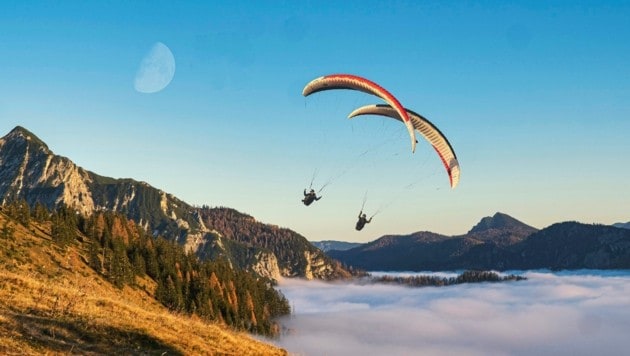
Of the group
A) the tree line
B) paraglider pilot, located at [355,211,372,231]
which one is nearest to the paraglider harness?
paraglider pilot, located at [355,211,372,231]

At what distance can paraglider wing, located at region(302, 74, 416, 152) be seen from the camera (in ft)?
120

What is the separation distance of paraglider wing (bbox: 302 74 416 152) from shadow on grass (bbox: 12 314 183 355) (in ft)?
79.8

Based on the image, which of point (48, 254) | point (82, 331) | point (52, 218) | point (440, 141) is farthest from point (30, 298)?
point (52, 218)

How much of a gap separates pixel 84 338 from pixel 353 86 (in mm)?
29593

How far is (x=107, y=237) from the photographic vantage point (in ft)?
357

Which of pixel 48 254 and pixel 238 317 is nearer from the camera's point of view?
pixel 48 254

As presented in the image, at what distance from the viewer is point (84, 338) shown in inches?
677

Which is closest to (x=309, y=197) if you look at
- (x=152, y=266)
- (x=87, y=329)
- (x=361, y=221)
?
(x=361, y=221)

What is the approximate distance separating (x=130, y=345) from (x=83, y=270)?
253ft

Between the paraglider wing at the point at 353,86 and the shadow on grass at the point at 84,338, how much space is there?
958 inches

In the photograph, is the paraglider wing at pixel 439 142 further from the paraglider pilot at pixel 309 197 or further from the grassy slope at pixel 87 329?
the grassy slope at pixel 87 329

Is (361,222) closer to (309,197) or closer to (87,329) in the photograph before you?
(309,197)

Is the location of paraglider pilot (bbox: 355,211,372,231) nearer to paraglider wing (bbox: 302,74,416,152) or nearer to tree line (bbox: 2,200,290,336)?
paraglider wing (bbox: 302,74,416,152)

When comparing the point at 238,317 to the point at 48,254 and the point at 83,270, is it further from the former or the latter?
the point at 48,254
